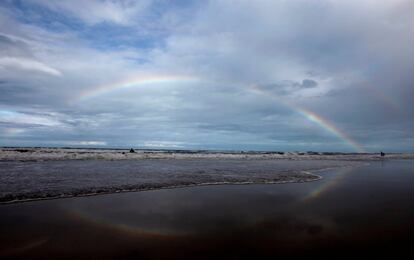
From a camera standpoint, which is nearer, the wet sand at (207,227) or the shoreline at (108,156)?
the wet sand at (207,227)

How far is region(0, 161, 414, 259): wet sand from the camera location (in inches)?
239

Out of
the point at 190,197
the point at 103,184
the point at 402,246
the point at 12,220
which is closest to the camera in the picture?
the point at 402,246

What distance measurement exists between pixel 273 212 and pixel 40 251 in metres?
6.47

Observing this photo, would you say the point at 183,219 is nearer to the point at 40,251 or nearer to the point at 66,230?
the point at 66,230

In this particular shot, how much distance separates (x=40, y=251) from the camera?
5.96 m

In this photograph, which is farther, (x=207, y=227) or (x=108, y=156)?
(x=108, y=156)

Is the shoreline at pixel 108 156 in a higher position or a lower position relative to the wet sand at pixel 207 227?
higher

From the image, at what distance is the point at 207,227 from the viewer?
7688mm

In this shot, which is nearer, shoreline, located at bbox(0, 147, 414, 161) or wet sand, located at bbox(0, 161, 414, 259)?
wet sand, located at bbox(0, 161, 414, 259)

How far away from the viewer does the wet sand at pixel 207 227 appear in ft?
19.9

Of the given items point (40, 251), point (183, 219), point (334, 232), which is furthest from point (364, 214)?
point (40, 251)

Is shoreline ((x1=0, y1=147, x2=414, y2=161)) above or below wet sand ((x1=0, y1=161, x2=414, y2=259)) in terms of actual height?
above

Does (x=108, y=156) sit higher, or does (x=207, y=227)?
(x=108, y=156)

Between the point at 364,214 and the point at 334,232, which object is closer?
the point at 334,232
